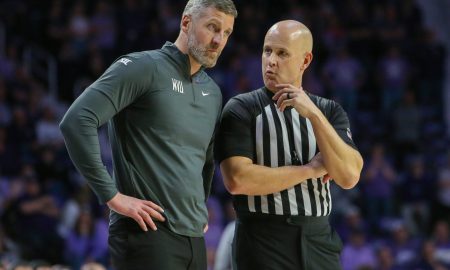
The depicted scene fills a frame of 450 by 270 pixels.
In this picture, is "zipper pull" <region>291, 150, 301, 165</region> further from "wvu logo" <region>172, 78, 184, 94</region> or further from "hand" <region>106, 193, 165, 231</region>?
"hand" <region>106, 193, 165, 231</region>

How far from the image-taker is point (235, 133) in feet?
15.5

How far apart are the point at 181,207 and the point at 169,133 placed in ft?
1.32

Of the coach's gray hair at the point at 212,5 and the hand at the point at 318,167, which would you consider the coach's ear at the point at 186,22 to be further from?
the hand at the point at 318,167

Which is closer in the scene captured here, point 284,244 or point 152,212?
point 152,212

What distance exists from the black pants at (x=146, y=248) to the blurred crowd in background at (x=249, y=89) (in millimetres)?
5925

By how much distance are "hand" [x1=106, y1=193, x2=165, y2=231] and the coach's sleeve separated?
2.1 inches

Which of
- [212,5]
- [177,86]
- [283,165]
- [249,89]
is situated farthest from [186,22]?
[249,89]

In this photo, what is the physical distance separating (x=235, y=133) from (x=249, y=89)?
9665 mm

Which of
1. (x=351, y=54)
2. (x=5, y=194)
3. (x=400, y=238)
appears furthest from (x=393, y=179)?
(x=5, y=194)

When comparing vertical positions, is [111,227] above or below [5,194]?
above

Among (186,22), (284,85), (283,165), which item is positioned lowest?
(283,165)

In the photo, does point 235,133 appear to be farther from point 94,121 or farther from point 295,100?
point 94,121

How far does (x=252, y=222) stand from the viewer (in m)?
4.77

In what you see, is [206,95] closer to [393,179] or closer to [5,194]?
[5,194]
